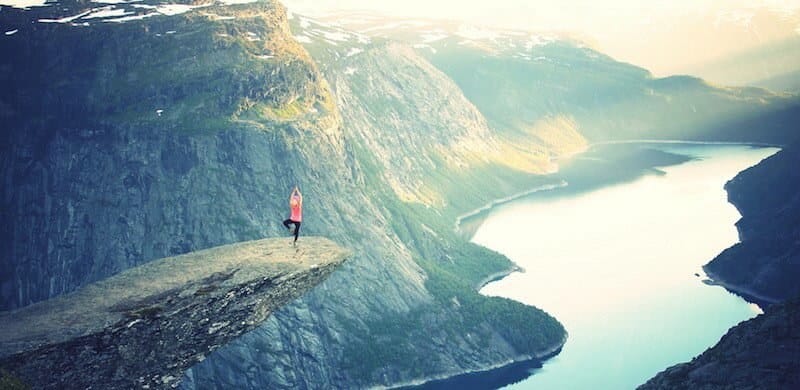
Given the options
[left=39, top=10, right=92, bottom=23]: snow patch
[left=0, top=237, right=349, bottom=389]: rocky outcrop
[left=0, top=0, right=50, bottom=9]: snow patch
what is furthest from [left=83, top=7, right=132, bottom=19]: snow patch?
[left=0, top=237, right=349, bottom=389]: rocky outcrop

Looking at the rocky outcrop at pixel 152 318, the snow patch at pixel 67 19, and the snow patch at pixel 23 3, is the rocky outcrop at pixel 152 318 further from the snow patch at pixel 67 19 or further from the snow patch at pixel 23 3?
the snow patch at pixel 23 3

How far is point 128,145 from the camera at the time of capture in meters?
159

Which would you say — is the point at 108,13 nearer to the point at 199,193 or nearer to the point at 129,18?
the point at 129,18

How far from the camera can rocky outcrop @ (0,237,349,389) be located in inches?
1443

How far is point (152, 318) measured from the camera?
38.9 m

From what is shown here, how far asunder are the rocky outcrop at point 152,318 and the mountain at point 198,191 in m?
106

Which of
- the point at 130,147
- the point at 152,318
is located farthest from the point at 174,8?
the point at 152,318

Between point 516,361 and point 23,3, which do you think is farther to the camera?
point 23,3

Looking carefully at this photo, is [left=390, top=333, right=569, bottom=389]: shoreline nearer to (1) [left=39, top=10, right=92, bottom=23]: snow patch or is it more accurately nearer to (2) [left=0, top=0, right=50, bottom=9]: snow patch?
(1) [left=39, top=10, right=92, bottom=23]: snow patch

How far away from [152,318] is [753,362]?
177ft

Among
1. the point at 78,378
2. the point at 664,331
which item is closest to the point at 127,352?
the point at 78,378

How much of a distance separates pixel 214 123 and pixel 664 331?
11185cm

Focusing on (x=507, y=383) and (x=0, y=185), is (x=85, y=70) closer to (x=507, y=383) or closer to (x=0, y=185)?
(x=0, y=185)

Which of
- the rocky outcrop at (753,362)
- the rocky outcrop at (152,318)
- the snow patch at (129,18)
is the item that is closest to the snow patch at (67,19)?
the snow patch at (129,18)
